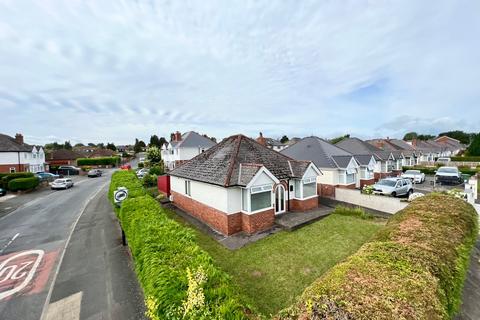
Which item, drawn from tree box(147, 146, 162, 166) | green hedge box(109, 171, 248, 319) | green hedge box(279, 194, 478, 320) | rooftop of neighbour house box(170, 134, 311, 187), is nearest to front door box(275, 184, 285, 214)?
rooftop of neighbour house box(170, 134, 311, 187)

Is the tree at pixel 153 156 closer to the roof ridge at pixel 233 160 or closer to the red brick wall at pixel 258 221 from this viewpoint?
the roof ridge at pixel 233 160

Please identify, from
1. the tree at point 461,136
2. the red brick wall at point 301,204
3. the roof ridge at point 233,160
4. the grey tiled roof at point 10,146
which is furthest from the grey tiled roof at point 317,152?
the tree at point 461,136

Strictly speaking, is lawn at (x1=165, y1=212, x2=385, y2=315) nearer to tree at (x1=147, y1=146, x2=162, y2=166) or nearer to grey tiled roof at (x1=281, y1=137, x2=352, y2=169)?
grey tiled roof at (x1=281, y1=137, x2=352, y2=169)

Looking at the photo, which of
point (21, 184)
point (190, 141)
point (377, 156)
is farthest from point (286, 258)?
point (190, 141)

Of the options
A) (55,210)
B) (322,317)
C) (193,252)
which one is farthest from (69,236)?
(322,317)

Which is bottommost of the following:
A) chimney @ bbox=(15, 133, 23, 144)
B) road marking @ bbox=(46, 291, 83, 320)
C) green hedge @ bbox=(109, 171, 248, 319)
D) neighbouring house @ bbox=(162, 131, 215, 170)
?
road marking @ bbox=(46, 291, 83, 320)

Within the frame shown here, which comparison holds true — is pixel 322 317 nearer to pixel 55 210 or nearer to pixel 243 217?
pixel 243 217
